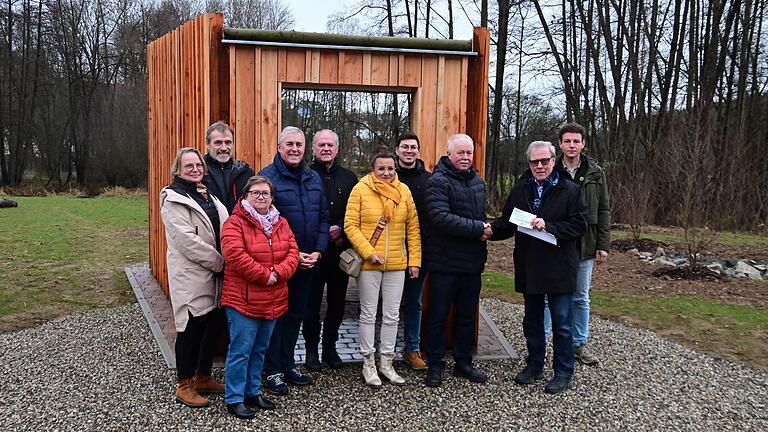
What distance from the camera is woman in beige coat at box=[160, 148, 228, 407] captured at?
385 cm

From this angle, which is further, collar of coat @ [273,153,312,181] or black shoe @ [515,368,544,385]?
black shoe @ [515,368,544,385]

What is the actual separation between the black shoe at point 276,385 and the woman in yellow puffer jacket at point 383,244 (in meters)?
0.61

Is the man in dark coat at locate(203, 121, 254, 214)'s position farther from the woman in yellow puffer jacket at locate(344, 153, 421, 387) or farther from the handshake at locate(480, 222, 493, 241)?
the handshake at locate(480, 222, 493, 241)

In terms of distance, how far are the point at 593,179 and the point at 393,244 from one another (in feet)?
5.62

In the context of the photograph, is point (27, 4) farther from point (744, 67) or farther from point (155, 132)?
A: point (744, 67)

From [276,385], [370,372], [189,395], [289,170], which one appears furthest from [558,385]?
[189,395]

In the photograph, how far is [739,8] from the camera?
17.5 metres

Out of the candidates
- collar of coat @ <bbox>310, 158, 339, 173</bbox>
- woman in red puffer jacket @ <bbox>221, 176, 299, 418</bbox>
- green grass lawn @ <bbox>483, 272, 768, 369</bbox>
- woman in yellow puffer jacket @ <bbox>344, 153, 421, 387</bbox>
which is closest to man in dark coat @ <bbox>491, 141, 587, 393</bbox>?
woman in yellow puffer jacket @ <bbox>344, 153, 421, 387</bbox>

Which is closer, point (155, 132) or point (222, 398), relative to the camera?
point (222, 398)

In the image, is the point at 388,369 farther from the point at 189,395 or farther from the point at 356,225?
the point at 189,395

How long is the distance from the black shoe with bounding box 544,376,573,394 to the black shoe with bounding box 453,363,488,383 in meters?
0.47

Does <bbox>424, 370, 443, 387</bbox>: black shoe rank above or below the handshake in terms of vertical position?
→ below

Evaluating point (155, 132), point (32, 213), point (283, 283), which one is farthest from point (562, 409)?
point (32, 213)

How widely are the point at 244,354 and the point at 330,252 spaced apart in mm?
1047
